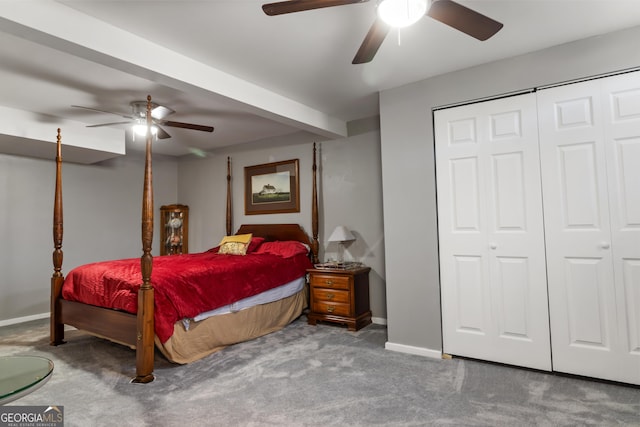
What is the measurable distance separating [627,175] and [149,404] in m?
3.55

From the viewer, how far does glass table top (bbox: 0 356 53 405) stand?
1224 mm

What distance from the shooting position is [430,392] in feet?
7.77

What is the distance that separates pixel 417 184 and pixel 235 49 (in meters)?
1.85

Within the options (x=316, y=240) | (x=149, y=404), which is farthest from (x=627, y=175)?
(x=149, y=404)

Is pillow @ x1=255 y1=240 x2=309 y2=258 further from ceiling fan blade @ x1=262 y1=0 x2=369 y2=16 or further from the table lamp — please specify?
ceiling fan blade @ x1=262 y1=0 x2=369 y2=16

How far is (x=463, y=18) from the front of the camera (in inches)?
69.6

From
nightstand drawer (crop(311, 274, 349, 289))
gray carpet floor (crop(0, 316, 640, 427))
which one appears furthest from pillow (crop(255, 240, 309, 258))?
gray carpet floor (crop(0, 316, 640, 427))

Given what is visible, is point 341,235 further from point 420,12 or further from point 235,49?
point 420,12

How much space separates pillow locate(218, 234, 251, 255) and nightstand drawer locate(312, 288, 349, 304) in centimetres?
111

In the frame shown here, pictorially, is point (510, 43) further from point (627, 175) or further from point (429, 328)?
point (429, 328)

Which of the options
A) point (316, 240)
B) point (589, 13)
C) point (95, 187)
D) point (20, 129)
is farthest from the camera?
point (95, 187)

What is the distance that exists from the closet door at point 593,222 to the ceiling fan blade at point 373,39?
1.54m

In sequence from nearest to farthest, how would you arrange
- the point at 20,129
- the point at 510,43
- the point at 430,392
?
the point at 430,392
the point at 510,43
the point at 20,129

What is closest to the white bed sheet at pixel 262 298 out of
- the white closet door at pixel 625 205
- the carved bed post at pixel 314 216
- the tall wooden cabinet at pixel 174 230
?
the carved bed post at pixel 314 216
